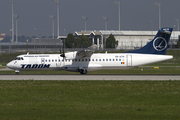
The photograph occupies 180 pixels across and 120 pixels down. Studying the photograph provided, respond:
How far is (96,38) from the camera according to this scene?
143 metres

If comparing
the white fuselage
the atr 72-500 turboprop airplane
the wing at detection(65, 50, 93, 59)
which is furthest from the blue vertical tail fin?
the wing at detection(65, 50, 93, 59)

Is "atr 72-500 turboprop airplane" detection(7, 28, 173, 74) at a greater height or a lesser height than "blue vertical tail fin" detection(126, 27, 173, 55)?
lesser

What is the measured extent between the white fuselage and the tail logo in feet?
4.57

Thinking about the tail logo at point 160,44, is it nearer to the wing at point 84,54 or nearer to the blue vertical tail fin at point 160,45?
the blue vertical tail fin at point 160,45

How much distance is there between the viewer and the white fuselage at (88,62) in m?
37.9

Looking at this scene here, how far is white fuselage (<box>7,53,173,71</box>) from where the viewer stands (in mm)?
37875
